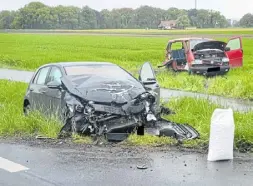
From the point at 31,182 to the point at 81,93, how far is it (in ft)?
9.17

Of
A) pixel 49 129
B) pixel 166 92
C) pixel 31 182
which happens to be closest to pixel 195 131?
pixel 49 129

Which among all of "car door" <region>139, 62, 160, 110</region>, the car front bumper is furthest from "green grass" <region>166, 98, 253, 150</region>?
the car front bumper

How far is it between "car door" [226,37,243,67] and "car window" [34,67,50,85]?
36.0ft

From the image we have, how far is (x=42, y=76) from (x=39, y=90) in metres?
0.48

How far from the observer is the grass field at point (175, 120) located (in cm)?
785

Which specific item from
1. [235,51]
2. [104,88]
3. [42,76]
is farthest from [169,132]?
[235,51]

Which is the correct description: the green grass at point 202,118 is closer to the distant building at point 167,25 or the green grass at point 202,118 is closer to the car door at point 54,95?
the car door at point 54,95

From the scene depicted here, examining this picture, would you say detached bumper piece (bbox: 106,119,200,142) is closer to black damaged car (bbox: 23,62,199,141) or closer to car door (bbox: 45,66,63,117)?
black damaged car (bbox: 23,62,199,141)

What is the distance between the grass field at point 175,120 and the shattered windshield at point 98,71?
1.11 meters

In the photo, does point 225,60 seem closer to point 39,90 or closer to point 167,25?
point 39,90

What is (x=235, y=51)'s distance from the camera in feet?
65.5

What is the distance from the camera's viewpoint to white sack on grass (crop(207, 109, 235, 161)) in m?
6.83

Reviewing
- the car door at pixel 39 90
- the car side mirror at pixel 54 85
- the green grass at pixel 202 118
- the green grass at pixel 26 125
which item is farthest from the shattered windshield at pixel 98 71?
the green grass at pixel 202 118

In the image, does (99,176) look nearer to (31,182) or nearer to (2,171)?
(31,182)
